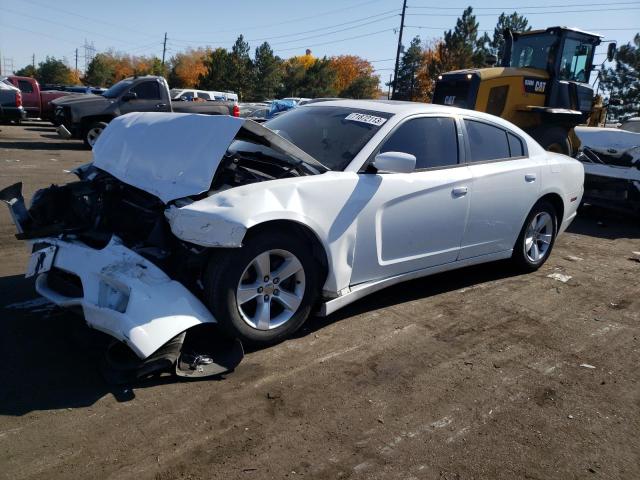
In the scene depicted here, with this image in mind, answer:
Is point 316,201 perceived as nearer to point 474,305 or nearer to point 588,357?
point 474,305

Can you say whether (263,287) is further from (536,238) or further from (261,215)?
(536,238)

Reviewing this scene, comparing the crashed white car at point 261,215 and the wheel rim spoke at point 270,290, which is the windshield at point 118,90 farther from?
the wheel rim spoke at point 270,290

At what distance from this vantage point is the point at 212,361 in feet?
10.5

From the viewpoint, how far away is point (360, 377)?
3.27 meters

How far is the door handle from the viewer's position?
4402mm

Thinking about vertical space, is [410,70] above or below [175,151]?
above

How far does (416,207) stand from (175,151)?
1.83 metres

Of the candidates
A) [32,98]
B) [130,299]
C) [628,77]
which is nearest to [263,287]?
[130,299]

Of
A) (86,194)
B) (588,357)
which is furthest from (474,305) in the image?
(86,194)

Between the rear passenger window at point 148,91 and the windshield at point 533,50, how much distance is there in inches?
355

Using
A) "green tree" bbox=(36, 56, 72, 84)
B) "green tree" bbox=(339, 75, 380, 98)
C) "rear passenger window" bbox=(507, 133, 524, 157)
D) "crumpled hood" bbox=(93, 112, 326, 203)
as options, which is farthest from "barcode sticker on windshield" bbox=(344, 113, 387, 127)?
"green tree" bbox=(36, 56, 72, 84)

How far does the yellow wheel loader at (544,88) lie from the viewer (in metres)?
10.4

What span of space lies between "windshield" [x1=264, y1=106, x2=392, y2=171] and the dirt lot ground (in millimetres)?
1248

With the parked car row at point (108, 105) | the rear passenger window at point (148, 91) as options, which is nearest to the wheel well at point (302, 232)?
the parked car row at point (108, 105)
